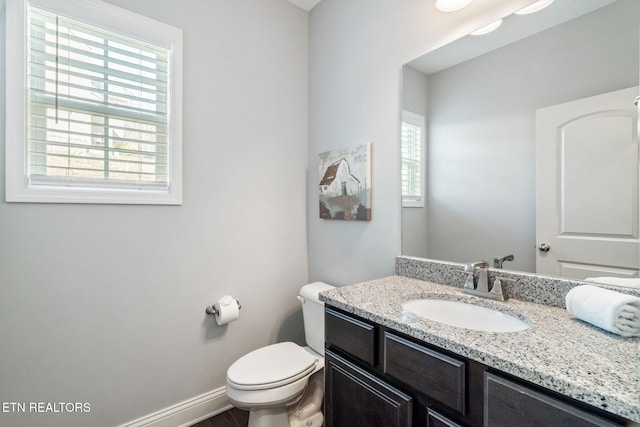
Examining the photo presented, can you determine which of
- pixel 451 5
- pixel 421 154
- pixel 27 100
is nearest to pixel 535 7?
pixel 451 5

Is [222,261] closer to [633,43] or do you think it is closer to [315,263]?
[315,263]

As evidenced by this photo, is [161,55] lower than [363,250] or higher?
higher

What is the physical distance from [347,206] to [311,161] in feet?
1.81

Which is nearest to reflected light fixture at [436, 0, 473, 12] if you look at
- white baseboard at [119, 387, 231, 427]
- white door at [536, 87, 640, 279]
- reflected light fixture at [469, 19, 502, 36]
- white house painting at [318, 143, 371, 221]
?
reflected light fixture at [469, 19, 502, 36]

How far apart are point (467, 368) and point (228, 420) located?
5.26ft

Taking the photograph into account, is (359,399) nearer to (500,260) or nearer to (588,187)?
(500,260)

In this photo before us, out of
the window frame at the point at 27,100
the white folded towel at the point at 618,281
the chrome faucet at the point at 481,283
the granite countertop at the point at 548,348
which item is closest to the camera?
the granite countertop at the point at 548,348

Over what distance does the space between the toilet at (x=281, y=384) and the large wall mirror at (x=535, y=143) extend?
0.83 metres

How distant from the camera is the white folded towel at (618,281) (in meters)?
0.88

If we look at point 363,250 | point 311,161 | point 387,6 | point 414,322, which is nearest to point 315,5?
point 387,6

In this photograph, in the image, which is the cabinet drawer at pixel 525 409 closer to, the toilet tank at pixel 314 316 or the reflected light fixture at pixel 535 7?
the toilet tank at pixel 314 316

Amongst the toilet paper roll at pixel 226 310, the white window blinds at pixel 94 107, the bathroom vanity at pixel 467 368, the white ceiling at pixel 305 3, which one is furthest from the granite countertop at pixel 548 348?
the white ceiling at pixel 305 3

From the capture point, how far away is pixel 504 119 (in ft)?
3.83

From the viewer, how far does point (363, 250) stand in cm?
173
